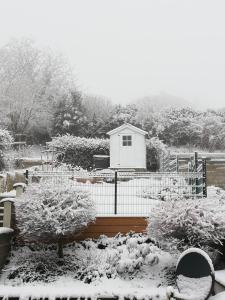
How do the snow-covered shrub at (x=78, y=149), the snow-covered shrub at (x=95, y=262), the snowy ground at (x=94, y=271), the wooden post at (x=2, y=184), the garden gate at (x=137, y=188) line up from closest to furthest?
the snowy ground at (x=94, y=271), the snow-covered shrub at (x=95, y=262), the garden gate at (x=137, y=188), the wooden post at (x=2, y=184), the snow-covered shrub at (x=78, y=149)

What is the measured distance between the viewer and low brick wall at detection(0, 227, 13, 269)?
7.51 meters

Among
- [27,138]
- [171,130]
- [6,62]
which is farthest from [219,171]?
[6,62]

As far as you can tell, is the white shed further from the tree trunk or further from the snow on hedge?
the tree trunk

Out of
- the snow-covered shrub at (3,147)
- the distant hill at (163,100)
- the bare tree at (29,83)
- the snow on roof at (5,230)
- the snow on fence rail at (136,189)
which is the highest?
the distant hill at (163,100)

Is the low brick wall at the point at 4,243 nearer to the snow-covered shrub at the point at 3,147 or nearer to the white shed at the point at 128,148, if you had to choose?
the snow-covered shrub at the point at 3,147

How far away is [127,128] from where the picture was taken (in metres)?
21.4

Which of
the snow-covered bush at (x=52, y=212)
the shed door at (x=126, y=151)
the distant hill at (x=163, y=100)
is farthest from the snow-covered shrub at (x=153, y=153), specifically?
the distant hill at (x=163, y=100)

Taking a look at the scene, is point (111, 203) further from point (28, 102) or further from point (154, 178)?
point (28, 102)

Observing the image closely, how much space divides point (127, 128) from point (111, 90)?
117 feet

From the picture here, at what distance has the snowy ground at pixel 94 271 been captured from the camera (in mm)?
6547

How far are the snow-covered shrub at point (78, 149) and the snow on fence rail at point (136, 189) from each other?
11916 mm

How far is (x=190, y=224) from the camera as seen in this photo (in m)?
6.98

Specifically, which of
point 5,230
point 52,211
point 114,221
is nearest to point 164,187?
point 114,221

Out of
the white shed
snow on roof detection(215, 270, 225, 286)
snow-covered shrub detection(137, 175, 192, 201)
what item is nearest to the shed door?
the white shed
